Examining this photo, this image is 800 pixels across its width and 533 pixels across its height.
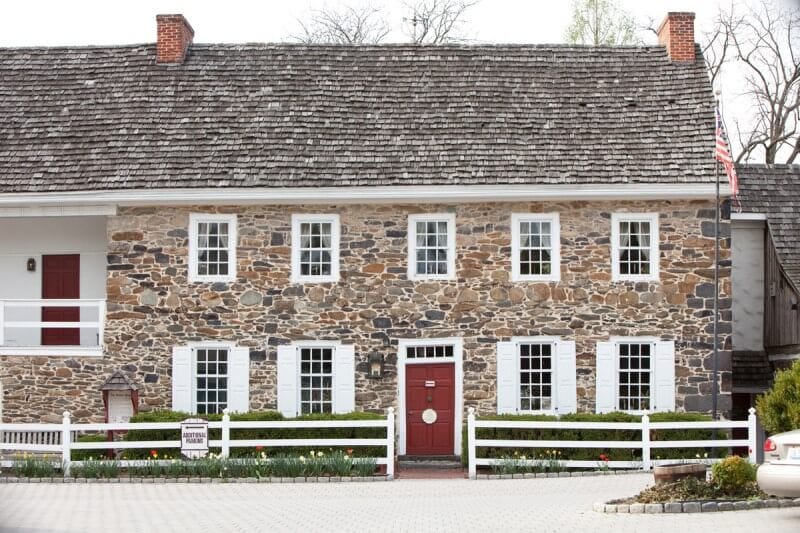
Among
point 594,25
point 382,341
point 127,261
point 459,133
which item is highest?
point 594,25

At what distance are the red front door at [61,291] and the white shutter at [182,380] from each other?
117 inches

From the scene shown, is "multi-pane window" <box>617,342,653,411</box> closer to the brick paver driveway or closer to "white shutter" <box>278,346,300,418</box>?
the brick paver driveway

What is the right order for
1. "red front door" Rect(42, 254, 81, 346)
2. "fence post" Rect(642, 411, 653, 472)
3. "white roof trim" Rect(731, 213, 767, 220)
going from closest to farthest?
"fence post" Rect(642, 411, 653, 472), "red front door" Rect(42, 254, 81, 346), "white roof trim" Rect(731, 213, 767, 220)

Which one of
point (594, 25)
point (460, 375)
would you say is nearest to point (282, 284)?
point (460, 375)

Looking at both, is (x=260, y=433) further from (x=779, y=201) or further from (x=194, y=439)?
(x=779, y=201)

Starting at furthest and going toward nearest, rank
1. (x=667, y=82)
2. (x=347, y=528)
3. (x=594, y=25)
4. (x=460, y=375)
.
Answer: (x=594, y=25) → (x=667, y=82) → (x=460, y=375) → (x=347, y=528)

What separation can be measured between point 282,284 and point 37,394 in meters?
4.87

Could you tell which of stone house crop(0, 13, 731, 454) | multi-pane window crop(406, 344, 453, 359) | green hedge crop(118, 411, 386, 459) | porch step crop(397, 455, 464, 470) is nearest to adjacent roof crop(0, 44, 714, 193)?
stone house crop(0, 13, 731, 454)

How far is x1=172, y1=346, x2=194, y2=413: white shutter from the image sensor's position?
22234 millimetres

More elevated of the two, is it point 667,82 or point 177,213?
point 667,82

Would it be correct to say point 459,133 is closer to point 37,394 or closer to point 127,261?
point 127,261

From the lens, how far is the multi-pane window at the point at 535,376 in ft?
72.7

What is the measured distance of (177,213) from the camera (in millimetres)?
22625

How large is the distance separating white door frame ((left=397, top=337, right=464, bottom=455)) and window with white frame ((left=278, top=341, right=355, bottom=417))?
85cm
